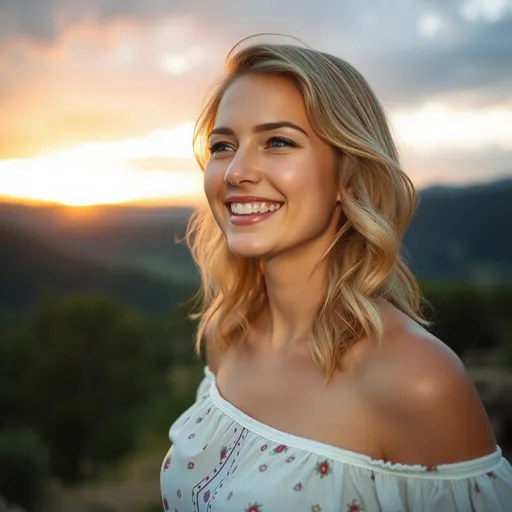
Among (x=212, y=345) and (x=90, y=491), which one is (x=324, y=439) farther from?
(x=90, y=491)

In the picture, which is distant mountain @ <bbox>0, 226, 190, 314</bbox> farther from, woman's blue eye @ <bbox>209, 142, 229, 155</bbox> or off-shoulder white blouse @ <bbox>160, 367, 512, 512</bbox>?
off-shoulder white blouse @ <bbox>160, 367, 512, 512</bbox>

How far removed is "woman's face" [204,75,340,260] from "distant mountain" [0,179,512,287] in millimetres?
2723

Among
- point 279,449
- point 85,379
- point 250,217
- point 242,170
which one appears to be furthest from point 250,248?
point 85,379

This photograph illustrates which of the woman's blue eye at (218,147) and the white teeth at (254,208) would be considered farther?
the woman's blue eye at (218,147)

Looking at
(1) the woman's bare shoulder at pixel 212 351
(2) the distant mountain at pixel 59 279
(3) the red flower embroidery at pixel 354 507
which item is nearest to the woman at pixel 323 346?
(3) the red flower embroidery at pixel 354 507

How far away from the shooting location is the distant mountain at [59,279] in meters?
5.39

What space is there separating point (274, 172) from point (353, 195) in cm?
27

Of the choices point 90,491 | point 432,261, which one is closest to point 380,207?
point 432,261

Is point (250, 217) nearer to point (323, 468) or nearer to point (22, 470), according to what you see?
point (323, 468)

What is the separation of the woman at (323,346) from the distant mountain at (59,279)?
3777 mm

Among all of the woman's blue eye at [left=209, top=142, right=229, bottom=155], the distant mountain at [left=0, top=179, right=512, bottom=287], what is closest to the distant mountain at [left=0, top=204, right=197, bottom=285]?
the distant mountain at [left=0, top=179, right=512, bottom=287]

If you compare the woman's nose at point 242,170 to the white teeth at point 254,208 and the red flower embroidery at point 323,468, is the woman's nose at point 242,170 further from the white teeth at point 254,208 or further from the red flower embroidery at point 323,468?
the red flower embroidery at point 323,468

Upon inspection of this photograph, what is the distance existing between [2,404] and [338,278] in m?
4.82

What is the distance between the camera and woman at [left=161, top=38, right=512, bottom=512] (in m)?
1.44
